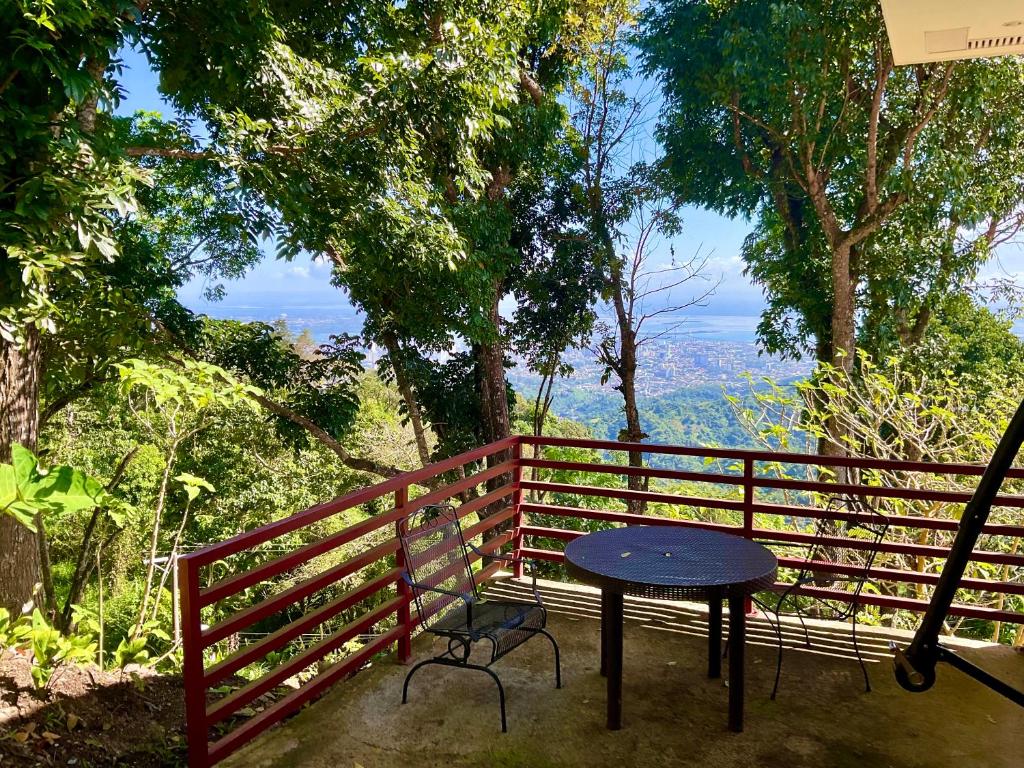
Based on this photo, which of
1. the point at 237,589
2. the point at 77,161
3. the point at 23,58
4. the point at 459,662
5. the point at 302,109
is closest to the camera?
the point at 237,589

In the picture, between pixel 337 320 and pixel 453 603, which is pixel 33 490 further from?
pixel 337 320

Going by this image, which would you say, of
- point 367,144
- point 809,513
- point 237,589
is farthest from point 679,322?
point 237,589

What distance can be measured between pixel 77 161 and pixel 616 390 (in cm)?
992

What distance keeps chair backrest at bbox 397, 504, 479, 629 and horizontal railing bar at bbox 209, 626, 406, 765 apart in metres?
0.27

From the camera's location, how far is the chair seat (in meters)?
2.96

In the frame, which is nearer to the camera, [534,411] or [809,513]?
[809,513]

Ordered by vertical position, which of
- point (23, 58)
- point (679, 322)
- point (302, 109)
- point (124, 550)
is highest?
point (302, 109)

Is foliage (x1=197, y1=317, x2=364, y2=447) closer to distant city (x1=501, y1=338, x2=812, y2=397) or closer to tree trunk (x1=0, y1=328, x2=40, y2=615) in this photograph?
distant city (x1=501, y1=338, x2=812, y2=397)

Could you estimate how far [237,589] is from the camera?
2.52m

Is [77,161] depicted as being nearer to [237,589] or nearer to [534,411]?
[237,589]

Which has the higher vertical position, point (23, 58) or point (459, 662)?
point (23, 58)

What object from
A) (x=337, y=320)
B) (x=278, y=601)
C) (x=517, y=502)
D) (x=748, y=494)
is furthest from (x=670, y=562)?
(x=337, y=320)

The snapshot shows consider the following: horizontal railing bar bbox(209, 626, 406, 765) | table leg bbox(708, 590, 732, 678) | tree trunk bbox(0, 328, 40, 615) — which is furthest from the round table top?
tree trunk bbox(0, 328, 40, 615)

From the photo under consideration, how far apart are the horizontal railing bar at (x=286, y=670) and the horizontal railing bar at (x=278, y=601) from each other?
0.73 ft
